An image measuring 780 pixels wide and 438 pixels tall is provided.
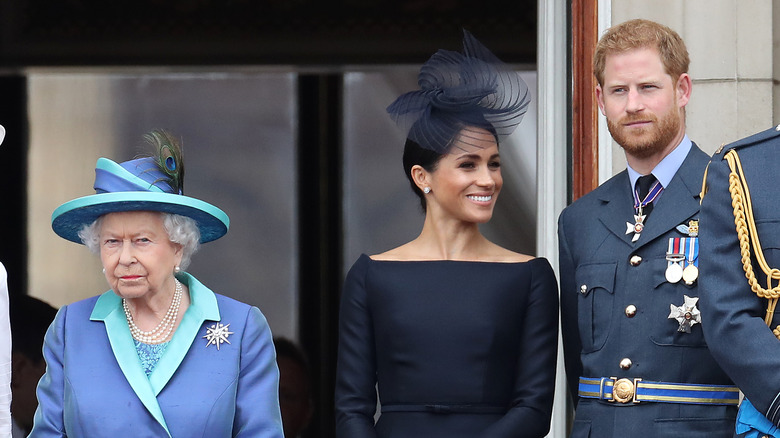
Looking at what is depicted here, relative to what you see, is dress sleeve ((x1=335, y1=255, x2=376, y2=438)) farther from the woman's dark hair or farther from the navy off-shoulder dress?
the woman's dark hair

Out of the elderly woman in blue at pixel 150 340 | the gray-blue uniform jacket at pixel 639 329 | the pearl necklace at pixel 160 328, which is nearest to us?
the gray-blue uniform jacket at pixel 639 329

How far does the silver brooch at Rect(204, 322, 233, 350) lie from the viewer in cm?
370

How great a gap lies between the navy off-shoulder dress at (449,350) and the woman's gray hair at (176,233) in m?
0.50

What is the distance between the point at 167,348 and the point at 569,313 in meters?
1.18

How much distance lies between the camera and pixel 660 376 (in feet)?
11.6

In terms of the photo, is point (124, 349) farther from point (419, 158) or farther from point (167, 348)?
point (419, 158)

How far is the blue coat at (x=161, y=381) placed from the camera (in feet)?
11.8

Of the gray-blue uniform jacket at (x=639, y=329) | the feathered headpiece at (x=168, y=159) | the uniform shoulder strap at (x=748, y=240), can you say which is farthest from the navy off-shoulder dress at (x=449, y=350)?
the uniform shoulder strap at (x=748, y=240)

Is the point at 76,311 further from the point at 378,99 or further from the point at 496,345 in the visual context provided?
the point at 378,99

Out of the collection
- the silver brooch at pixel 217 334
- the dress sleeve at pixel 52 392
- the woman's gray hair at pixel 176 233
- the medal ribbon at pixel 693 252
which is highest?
the woman's gray hair at pixel 176 233

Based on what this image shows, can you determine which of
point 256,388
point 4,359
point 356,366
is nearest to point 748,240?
point 356,366

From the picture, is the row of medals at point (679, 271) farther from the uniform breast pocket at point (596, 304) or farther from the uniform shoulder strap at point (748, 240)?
the uniform shoulder strap at point (748, 240)

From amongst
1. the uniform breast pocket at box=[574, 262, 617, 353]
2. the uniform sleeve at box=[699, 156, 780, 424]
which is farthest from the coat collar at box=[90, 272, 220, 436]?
the uniform sleeve at box=[699, 156, 780, 424]

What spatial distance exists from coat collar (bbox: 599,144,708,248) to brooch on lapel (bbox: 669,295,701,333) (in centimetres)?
21
